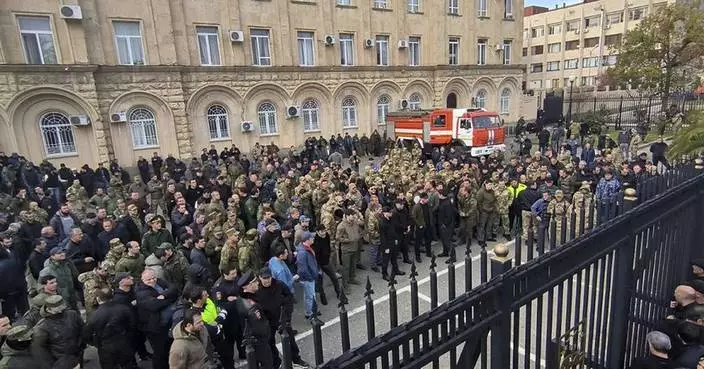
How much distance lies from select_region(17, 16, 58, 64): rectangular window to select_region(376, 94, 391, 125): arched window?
58.5 feet

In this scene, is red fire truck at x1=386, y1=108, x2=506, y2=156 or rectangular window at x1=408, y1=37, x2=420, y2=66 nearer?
red fire truck at x1=386, y1=108, x2=506, y2=156

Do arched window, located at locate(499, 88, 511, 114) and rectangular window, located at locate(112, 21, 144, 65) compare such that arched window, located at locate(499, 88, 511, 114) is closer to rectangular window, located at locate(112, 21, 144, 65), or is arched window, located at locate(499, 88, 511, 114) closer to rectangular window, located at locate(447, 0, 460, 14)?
rectangular window, located at locate(447, 0, 460, 14)

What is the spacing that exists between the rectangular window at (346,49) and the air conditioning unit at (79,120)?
1447 centimetres

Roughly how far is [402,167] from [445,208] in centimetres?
436

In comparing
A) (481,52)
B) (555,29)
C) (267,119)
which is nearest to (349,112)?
(267,119)

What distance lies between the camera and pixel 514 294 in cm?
232

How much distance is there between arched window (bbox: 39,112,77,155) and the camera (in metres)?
18.3

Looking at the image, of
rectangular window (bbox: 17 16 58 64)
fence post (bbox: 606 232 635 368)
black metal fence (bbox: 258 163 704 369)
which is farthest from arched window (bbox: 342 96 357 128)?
fence post (bbox: 606 232 635 368)

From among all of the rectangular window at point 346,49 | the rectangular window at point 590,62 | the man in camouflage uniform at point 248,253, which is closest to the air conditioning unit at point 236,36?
the rectangular window at point 346,49

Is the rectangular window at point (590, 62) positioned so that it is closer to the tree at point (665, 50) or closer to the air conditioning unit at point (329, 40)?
the tree at point (665, 50)

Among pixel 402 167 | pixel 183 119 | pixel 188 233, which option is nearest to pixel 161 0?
pixel 183 119

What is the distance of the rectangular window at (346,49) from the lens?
25.7 metres

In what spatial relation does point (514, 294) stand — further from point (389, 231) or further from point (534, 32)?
point (534, 32)

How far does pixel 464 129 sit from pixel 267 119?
11.3 meters
